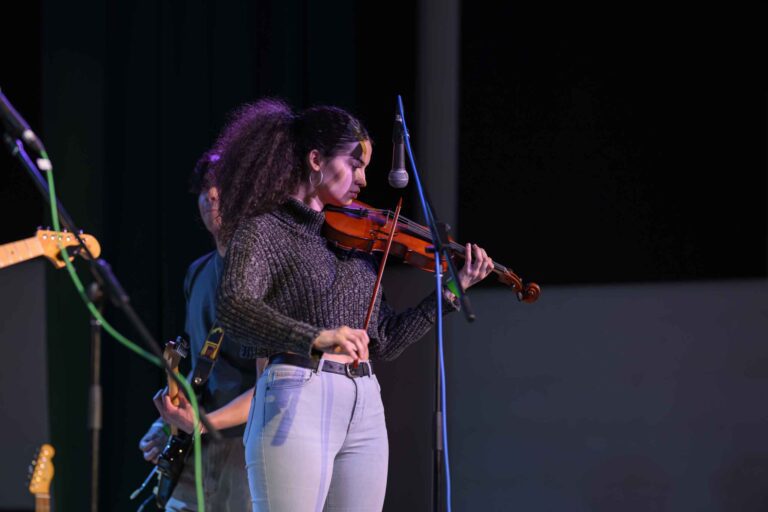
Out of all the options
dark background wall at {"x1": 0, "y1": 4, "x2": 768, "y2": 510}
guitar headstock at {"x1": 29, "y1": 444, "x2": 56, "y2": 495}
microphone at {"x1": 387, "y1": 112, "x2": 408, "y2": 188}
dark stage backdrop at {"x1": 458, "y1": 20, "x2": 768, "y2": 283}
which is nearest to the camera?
guitar headstock at {"x1": 29, "y1": 444, "x2": 56, "y2": 495}

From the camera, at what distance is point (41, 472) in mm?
1909

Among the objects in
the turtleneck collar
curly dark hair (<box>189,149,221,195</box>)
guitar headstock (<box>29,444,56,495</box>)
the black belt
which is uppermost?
curly dark hair (<box>189,149,221,195</box>)

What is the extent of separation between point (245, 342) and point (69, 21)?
1747mm

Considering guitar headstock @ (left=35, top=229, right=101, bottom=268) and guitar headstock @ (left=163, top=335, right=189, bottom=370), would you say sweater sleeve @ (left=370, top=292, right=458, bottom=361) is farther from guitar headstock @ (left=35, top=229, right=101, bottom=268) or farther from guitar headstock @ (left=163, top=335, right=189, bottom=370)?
guitar headstock @ (left=35, top=229, right=101, bottom=268)

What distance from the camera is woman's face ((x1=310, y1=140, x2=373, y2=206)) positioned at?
2.11m

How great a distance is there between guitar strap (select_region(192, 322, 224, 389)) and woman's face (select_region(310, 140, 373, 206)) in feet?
1.67

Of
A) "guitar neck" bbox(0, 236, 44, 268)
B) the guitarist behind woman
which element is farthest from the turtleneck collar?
"guitar neck" bbox(0, 236, 44, 268)

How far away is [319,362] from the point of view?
6.20 ft

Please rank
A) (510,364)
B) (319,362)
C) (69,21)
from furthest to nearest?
(510,364)
(69,21)
(319,362)

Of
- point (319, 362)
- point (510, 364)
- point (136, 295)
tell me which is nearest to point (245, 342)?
point (319, 362)

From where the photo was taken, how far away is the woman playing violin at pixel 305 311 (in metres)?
1.83

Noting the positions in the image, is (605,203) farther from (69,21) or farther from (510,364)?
(69,21)

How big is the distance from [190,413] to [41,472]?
0.50 m

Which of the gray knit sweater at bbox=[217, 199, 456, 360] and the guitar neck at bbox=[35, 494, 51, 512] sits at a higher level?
the gray knit sweater at bbox=[217, 199, 456, 360]
